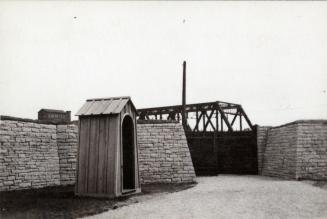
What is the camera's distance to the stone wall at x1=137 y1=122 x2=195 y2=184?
15938 mm

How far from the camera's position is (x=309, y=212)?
329 inches

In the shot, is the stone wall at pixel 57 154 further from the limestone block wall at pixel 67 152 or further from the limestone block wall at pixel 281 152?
the limestone block wall at pixel 281 152

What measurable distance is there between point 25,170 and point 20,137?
4.05ft

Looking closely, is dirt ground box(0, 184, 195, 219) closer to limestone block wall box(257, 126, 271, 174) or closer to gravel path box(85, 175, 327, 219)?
gravel path box(85, 175, 327, 219)

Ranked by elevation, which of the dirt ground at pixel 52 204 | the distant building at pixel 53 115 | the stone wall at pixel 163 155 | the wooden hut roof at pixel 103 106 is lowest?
the dirt ground at pixel 52 204

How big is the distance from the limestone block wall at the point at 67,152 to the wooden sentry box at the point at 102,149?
3531 mm

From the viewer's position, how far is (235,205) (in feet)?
30.2

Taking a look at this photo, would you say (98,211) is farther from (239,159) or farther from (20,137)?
(239,159)

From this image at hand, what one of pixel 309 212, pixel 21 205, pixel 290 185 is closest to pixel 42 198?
pixel 21 205

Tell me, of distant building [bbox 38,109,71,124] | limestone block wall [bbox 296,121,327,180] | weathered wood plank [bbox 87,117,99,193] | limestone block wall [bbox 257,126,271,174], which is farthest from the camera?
distant building [bbox 38,109,71,124]

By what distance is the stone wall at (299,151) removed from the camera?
51.4 ft

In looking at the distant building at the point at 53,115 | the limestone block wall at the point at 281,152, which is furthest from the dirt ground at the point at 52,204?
the distant building at the point at 53,115

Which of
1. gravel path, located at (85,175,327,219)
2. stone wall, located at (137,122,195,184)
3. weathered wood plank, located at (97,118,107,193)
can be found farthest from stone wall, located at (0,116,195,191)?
gravel path, located at (85,175,327,219)

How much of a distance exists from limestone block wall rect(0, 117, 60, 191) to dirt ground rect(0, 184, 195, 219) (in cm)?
95
